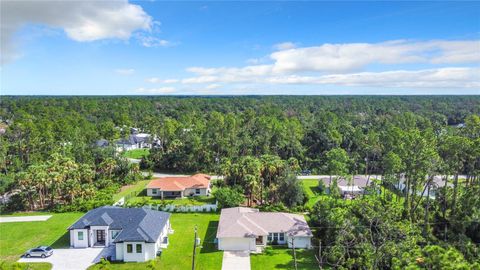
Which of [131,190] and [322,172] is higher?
[322,172]

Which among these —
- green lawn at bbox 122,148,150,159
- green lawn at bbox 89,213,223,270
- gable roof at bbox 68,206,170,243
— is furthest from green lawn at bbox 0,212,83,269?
green lawn at bbox 122,148,150,159

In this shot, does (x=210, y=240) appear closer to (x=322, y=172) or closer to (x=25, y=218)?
(x=25, y=218)

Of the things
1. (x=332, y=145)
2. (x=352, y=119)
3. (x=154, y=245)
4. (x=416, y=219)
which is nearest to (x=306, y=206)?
(x=416, y=219)

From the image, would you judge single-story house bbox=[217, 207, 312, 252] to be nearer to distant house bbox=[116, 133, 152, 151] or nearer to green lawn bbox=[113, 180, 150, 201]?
green lawn bbox=[113, 180, 150, 201]

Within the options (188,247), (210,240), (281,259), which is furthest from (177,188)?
(281,259)

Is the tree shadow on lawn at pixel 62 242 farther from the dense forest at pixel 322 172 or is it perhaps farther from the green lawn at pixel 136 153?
the green lawn at pixel 136 153

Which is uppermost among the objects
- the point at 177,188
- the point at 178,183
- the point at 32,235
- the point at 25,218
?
the point at 178,183

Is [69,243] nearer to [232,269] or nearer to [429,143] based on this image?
[232,269]
